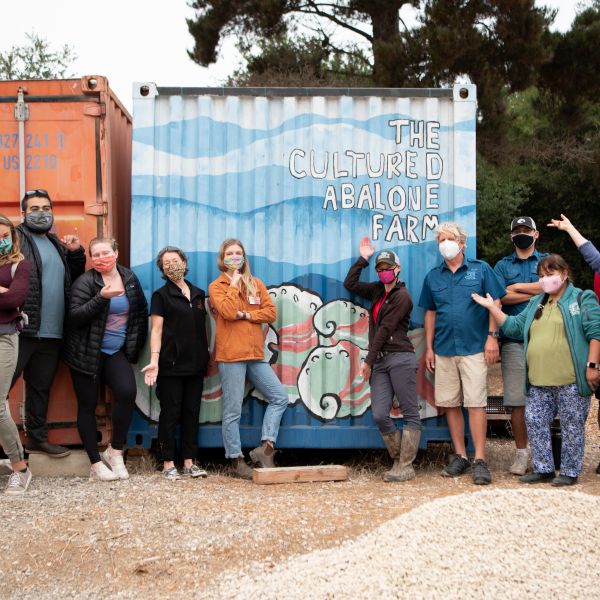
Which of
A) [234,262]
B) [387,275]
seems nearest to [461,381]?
[387,275]

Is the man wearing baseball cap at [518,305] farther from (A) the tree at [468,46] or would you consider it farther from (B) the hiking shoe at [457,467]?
(A) the tree at [468,46]

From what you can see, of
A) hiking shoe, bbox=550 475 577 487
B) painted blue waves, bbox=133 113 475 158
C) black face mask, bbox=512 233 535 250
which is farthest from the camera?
painted blue waves, bbox=133 113 475 158

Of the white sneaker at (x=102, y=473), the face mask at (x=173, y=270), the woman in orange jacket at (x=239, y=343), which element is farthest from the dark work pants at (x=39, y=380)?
the woman in orange jacket at (x=239, y=343)

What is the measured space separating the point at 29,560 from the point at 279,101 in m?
4.43

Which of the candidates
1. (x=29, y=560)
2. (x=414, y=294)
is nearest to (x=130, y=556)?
(x=29, y=560)

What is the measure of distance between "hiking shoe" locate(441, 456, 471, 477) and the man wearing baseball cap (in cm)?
41

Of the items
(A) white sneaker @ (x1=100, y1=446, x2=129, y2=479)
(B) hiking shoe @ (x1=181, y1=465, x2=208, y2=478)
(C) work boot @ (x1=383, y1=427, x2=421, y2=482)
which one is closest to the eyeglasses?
(A) white sneaker @ (x1=100, y1=446, x2=129, y2=479)

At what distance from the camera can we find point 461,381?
6836 millimetres

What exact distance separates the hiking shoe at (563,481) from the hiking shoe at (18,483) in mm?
Answer: 4204

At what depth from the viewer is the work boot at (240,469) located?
6773 mm

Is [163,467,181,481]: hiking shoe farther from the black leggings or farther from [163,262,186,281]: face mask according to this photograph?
[163,262,186,281]: face mask

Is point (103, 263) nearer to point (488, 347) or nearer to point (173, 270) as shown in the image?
point (173, 270)

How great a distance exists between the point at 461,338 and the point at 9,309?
3.67m

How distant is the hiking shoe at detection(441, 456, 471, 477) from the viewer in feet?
22.3
